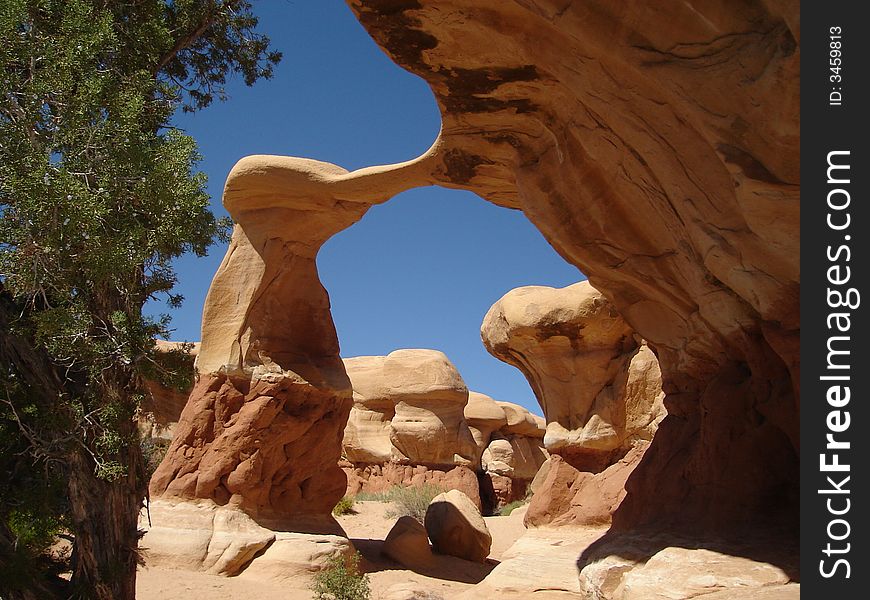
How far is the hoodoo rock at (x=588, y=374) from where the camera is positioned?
1228cm

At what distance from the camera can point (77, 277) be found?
19.4 ft

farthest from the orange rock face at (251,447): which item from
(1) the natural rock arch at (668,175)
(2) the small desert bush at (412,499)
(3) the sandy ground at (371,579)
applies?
(2) the small desert bush at (412,499)

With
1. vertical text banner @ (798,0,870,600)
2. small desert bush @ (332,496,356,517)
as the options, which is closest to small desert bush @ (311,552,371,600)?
vertical text banner @ (798,0,870,600)

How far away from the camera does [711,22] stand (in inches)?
183

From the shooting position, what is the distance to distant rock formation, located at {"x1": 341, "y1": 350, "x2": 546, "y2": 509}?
23797mm

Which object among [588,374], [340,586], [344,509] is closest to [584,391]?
[588,374]

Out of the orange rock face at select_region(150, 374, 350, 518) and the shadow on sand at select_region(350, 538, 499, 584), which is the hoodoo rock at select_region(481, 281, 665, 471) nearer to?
the shadow on sand at select_region(350, 538, 499, 584)

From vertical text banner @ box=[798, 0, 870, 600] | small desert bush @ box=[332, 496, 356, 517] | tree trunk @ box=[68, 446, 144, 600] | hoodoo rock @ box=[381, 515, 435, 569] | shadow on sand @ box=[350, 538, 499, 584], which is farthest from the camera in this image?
small desert bush @ box=[332, 496, 356, 517]

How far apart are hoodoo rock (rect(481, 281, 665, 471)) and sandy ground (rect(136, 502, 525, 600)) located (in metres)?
2.96

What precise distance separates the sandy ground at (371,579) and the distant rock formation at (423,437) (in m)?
4.40

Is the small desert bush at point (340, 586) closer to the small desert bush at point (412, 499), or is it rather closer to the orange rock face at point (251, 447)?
the orange rock face at point (251, 447)

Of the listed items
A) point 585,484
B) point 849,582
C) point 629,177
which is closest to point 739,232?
point 629,177

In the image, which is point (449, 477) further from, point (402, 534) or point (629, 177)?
point (629, 177)

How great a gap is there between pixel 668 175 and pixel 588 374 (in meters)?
6.62
